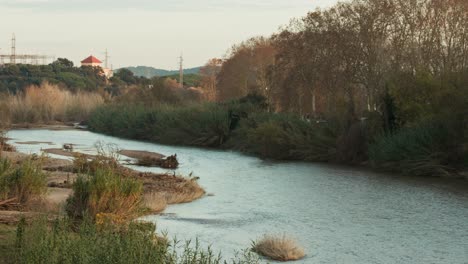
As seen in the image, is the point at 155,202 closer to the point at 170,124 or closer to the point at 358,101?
the point at 358,101

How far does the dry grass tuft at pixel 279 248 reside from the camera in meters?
14.2

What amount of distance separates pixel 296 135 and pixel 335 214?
1931 cm

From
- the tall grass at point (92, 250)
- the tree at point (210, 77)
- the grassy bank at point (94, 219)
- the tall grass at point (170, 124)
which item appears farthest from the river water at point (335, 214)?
the tree at point (210, 77)

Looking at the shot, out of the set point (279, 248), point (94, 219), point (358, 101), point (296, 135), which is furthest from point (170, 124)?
point (279, 248)

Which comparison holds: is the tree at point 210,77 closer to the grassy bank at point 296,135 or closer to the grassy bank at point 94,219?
the grassy bank at point 296,135

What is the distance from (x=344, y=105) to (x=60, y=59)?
4650 inches

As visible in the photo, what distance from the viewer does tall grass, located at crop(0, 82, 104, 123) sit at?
229 feet

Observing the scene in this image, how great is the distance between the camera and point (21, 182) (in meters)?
17.2

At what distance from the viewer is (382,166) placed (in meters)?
32.7

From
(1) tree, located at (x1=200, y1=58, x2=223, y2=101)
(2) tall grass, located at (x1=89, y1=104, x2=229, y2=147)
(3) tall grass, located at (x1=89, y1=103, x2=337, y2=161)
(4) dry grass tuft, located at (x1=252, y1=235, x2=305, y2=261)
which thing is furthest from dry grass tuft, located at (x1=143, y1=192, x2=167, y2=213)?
(1) tree, located at (x1=200, y1=58, x2=223, y2=101)

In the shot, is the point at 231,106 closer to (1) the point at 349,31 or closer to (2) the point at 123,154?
(1) the point at 349,31

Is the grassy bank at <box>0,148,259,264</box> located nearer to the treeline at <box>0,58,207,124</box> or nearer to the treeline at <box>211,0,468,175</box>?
the treeline at <box>211,0,468,175</box>

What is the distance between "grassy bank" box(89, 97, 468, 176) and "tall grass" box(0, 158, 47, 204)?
56.4 feet

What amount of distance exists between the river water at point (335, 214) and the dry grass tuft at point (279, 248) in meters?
0.24
